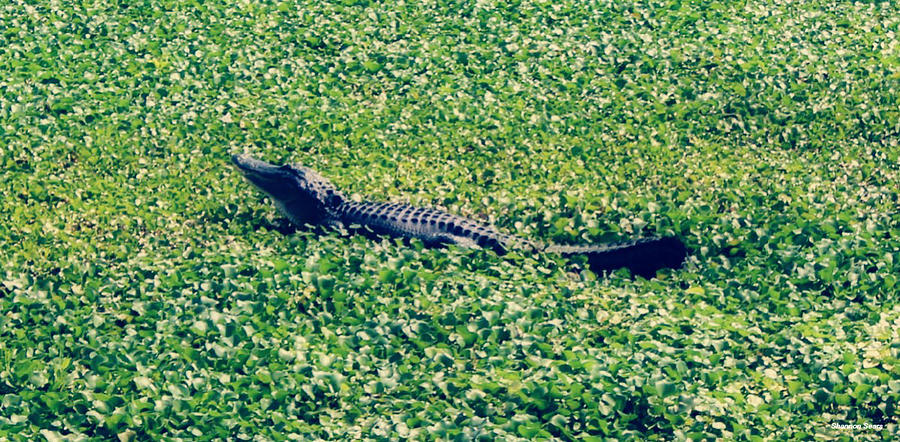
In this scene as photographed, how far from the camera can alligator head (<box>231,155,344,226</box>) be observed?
25.3ft

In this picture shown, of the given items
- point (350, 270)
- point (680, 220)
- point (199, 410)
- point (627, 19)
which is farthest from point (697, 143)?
point (199, 410)

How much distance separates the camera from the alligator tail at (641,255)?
677 cm

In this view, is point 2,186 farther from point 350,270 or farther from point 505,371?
Answer: point 505,371

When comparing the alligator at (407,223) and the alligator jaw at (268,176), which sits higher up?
the alligator jaw at (268,176)

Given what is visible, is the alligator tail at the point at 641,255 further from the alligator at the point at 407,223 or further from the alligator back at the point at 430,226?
the alligator back at the point at 430,226

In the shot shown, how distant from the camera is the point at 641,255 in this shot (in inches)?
267

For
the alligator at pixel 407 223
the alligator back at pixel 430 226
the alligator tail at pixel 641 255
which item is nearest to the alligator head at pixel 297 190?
the alligator at pixel 407 223

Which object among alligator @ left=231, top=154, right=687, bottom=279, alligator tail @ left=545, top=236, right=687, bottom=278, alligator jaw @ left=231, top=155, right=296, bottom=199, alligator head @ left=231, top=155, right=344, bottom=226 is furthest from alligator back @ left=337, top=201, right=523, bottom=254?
alligator jaw @ left=231, top=155, right=296, bottom=199

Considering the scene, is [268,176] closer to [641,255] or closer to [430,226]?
[430,226]

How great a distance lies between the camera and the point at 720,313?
6148 millimetres

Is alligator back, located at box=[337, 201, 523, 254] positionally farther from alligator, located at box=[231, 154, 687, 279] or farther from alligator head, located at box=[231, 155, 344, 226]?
alligator head, located at box=[231, 155, 344, 226]

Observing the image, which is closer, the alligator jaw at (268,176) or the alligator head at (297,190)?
the alligator head at (297,190)

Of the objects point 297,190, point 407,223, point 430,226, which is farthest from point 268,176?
point 430,226

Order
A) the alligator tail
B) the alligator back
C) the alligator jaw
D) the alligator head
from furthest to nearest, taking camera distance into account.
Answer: the alligator jaw
the alligator head
the alligator back
the alligator tail
